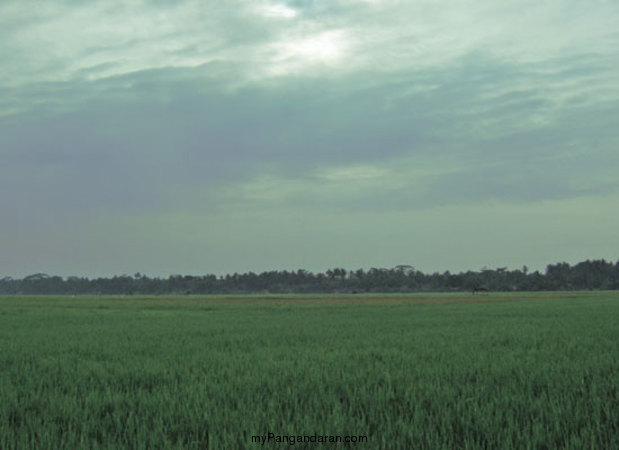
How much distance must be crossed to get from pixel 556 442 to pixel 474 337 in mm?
9811

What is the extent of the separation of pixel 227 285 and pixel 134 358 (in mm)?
172891

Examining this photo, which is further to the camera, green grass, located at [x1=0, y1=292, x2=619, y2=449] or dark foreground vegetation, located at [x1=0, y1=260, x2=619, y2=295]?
dark foreground vegetation, located at [x1=0, y1=260, x2=619, y2=295]

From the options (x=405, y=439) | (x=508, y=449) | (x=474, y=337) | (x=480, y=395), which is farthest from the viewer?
(x=474, y=337)

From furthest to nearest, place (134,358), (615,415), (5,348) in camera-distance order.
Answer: (5,348) < (134,358) < (615,415)

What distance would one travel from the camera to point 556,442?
4.23m

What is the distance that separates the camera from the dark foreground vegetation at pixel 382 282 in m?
145

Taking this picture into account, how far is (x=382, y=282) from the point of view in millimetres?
161250

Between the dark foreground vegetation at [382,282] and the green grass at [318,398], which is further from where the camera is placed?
the dark foreground vegetation at [382,282]

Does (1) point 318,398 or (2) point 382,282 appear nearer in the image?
(1) point 318,398

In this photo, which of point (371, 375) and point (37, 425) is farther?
point (371, 375)

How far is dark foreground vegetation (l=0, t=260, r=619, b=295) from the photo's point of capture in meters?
145

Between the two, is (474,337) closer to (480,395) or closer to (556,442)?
(480,395)

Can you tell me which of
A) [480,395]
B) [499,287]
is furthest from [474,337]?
[499,287]

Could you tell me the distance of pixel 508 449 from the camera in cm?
389
